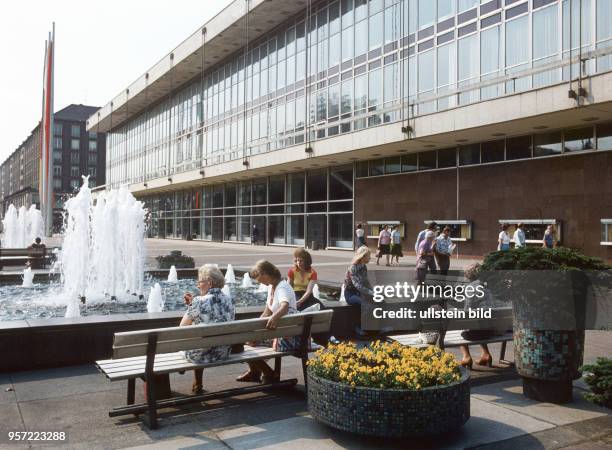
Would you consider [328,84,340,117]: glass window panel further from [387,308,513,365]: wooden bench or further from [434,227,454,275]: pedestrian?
[387,308,513,365]: wooden bench

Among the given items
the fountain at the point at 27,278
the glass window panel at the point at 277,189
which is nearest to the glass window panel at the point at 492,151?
the glass window panel at the point at 277,189

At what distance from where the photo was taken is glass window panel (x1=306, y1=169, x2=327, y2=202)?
118 feet

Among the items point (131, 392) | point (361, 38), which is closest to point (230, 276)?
point (131, 392)

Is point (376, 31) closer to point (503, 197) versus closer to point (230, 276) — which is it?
point (503, 197)

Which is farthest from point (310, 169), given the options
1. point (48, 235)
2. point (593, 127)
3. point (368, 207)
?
point (48, 235)

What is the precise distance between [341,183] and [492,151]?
1083cm

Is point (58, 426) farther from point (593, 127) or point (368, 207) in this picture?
point (368, 207)

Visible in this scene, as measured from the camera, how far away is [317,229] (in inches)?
1430

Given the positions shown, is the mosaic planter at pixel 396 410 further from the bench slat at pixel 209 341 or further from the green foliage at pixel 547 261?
the green foliage at pixel 547 261

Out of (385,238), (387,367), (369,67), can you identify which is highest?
(369,67)

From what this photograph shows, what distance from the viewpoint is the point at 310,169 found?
37.1 meters

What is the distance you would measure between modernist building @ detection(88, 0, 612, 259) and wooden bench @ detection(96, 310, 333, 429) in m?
16.3

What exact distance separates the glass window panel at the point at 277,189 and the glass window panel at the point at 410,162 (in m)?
11.7

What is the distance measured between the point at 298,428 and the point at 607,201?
20.1 m
